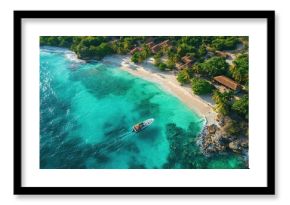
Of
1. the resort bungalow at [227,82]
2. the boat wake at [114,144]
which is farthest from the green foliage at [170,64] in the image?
the boat wake at [114,144]

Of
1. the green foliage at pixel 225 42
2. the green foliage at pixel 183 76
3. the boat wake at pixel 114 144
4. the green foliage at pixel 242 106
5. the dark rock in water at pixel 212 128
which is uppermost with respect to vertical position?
the green foliage at pixel 225 42

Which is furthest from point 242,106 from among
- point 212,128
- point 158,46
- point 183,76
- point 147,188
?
point 147,188

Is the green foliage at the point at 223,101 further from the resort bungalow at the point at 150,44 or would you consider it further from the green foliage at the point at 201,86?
the resort bungalow at the point at 150,44

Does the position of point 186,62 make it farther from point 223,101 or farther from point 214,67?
point 223,101

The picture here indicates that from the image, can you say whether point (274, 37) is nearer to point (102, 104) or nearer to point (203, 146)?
point (203, 146)

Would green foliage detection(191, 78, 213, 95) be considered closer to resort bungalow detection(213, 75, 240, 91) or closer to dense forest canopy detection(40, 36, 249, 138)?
dense forest canopy detection(40, 36, 249, 138)

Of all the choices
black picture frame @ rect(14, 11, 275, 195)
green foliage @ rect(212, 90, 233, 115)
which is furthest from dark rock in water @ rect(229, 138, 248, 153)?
green foliage @ rect(212, 90, 233, 115)

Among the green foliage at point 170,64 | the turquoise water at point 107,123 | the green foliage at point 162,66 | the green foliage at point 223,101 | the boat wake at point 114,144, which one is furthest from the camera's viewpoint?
the green foliage at point 162,66
